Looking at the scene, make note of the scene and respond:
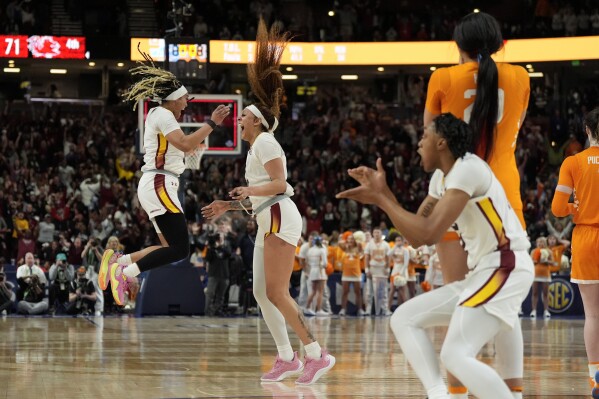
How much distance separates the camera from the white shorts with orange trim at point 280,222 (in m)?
8.16

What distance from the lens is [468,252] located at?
5504mm

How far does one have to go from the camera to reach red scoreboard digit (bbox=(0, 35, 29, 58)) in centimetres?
3356

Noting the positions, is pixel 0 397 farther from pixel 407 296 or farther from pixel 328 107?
pixel 328 107

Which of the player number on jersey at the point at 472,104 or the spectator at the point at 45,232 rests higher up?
the player number on jersey at the point at 472,104

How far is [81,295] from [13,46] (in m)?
15.8

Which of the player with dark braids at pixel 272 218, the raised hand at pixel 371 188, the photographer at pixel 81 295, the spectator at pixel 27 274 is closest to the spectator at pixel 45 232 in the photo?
the spectator at pixel 27 274

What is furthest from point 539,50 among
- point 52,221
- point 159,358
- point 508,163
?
point 508,163

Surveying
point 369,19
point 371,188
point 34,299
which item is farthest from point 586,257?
point 369,19

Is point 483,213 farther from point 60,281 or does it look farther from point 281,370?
point 60,281

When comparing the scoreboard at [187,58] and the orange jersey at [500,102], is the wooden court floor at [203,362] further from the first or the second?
the scoreboard at [187,58]

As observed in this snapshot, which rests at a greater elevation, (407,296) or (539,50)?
(539,50)

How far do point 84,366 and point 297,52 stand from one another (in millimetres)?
27518

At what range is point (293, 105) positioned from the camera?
38094 millimetres

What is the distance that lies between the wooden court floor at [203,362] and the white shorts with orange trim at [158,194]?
1383 mm
